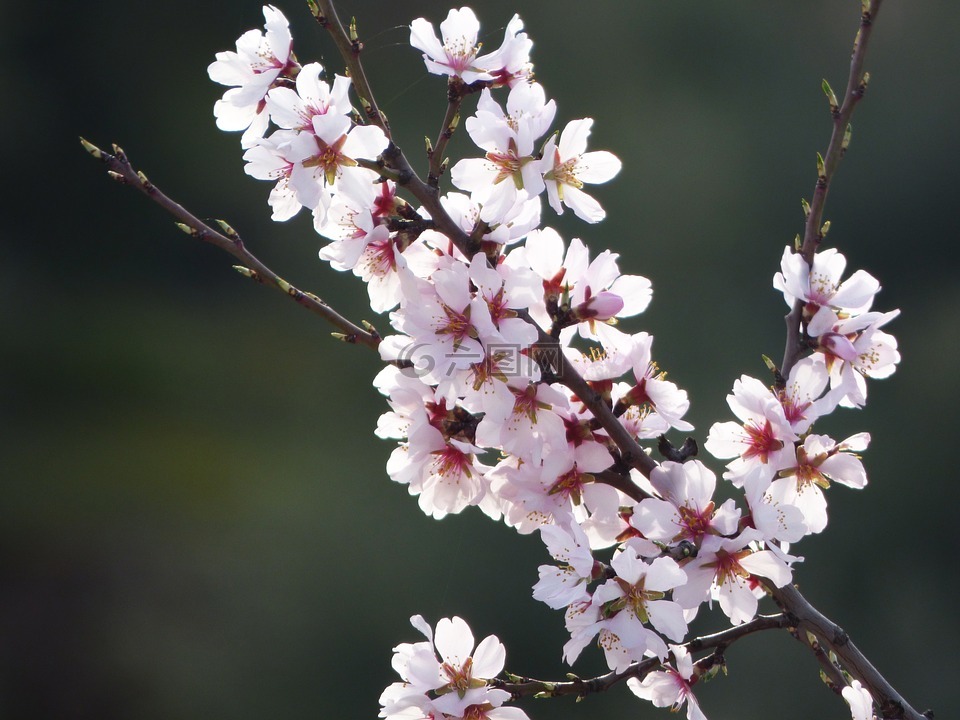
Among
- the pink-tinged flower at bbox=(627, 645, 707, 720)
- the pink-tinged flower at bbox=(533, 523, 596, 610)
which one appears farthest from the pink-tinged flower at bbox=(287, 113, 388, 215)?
the pink-tinged flower at bbox=(627, 645, 707, 720)

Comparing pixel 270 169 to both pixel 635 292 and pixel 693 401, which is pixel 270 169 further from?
pixel 693 401

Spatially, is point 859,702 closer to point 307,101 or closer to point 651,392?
point 651,392

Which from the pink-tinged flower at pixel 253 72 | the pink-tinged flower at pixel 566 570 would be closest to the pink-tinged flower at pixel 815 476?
the pink-tinged flower at pixel 566 570

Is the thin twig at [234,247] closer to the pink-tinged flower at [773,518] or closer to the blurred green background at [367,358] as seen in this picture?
the pink-tinged flower at [773,518]

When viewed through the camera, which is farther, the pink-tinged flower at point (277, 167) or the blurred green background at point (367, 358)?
the blurred green background at point (367, 358)

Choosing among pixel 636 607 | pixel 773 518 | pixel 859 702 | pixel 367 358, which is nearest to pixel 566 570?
pixel 636 607

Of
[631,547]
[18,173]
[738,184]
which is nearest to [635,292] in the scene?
[631,547]

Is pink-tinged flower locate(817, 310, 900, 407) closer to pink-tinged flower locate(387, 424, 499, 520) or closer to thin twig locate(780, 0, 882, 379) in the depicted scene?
thin twig locate(780, 0, 882, 379)
